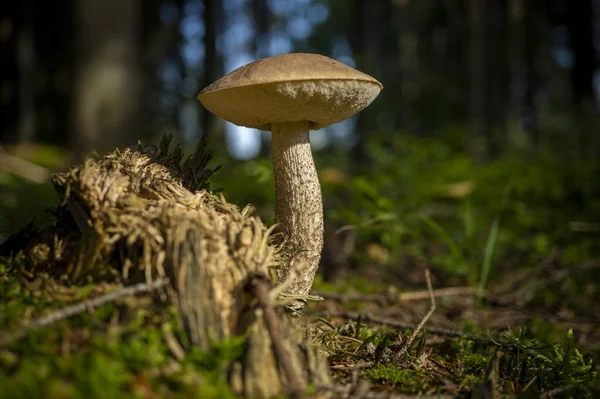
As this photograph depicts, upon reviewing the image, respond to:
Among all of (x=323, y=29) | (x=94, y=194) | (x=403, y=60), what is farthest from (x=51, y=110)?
(x=323, y=29)

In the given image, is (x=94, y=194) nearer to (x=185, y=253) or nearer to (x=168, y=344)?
(x=185, y=253)

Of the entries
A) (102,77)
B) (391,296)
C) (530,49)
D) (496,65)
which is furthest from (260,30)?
(530,49)

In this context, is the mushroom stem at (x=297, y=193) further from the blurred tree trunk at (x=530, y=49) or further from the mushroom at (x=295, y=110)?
the blurred tree trunk at (x=530, y=49)

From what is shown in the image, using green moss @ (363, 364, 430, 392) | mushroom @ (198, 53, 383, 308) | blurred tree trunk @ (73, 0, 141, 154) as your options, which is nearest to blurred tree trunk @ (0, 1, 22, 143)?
blurred tree trunk @ (73, 0, 141, 154)

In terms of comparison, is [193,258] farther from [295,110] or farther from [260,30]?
[260,30]

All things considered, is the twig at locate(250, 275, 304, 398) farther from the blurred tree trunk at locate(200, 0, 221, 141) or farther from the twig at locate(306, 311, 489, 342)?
the blurred tree trunk at locate(200, 0, 221, 141)

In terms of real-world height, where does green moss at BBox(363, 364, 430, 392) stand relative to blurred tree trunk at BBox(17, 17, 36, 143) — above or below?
below

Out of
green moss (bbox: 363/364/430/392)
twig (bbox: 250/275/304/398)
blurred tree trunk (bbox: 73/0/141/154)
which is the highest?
blurred tree trunk (bbox: 73/0/141/154)
